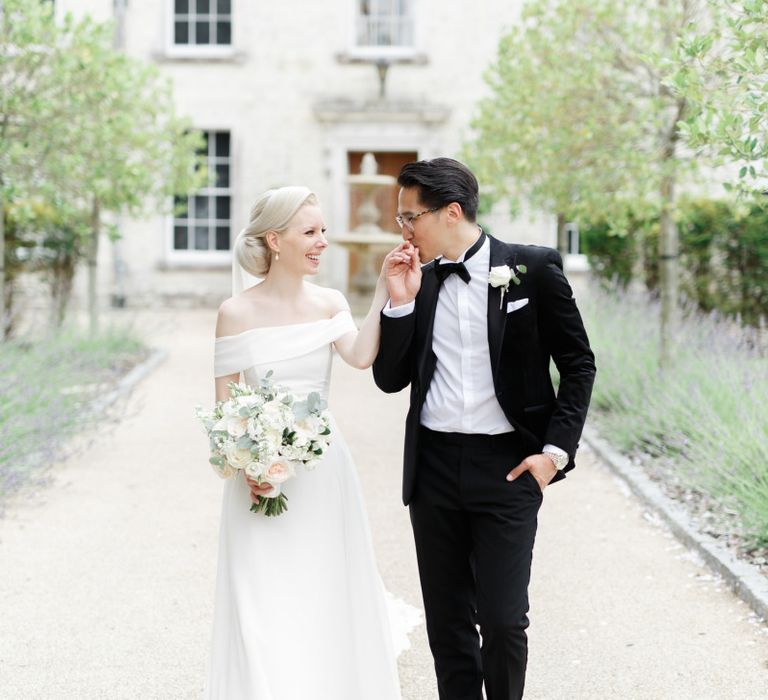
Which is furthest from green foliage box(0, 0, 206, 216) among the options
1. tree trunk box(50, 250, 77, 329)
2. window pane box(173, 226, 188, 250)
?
window pane box(173, 226, 188, 250)

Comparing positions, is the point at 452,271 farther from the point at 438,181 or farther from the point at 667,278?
the point at 667,278

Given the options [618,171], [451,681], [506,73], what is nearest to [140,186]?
[506,73]

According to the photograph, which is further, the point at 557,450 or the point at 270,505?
the point at 270,505

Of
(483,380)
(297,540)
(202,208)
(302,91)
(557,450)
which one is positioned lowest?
(297,540)

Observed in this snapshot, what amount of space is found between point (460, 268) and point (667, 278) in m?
6.48

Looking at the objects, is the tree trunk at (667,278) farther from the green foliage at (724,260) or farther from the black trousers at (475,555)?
the black trousers at (475,555)

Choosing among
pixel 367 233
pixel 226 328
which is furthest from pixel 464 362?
pixel 367 233

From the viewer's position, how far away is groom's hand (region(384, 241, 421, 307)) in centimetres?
324

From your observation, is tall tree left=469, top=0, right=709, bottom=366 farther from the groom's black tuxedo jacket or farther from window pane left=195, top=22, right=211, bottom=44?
window pane left=195, top=22, right=211, bottom=44

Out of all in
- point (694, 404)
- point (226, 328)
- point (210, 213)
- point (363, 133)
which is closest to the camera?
point (226, 328)

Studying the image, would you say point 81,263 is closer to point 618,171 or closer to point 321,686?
point 618,171

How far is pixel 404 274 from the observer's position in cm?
328

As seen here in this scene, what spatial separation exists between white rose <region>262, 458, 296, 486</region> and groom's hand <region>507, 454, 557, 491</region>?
2.08 ft

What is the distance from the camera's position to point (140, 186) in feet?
41.3
